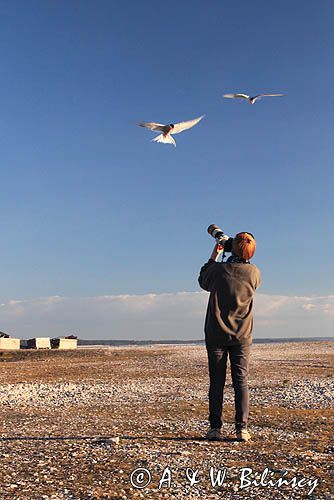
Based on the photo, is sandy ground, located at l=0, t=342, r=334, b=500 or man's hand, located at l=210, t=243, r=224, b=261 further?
man's hand, located at l=210, t=243, r=224, b=261

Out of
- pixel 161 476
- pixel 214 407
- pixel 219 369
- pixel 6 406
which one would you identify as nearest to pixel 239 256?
pixel 219 369

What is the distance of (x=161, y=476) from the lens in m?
6.01

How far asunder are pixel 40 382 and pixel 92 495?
51.3 ft

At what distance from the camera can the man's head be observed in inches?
339

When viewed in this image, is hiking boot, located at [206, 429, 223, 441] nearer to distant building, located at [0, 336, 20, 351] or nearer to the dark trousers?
the dark trousers

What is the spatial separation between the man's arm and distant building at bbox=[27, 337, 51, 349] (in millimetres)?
51032

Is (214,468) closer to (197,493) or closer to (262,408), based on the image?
(197,493)

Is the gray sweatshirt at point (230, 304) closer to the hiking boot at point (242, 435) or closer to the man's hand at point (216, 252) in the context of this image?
the man's hand at point (216, 252)

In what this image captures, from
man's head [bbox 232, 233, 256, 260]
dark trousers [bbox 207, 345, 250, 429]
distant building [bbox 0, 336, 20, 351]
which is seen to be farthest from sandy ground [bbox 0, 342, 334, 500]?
distant building [bbox 0, 336, 20, 351]

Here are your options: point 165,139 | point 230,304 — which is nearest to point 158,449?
point 230,304

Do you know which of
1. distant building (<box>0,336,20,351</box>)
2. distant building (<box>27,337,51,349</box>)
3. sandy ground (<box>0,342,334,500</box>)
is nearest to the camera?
sandy ground (<box>0,342,334,500</box>)

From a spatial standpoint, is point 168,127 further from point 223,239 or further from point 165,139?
point 223,239

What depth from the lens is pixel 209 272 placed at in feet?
28.1

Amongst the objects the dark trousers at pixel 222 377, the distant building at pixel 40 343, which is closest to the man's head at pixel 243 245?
the dark trousers at pixel 222 377
